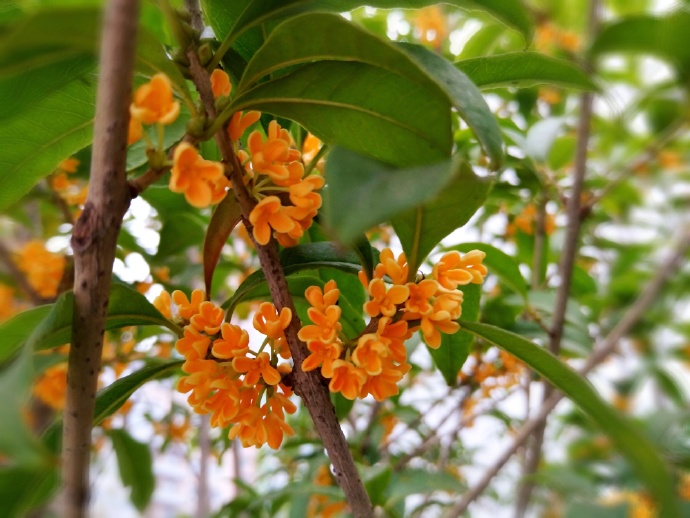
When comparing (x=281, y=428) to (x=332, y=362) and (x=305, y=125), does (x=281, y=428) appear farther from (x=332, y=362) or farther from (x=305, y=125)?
(x=305, y=125)

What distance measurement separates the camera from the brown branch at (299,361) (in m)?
0.52

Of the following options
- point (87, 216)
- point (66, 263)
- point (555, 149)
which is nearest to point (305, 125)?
point (87, 216)

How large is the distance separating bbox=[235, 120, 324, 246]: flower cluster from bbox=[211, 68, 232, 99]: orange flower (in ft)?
0.09

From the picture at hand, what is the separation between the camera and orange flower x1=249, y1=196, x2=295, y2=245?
0.50 meters

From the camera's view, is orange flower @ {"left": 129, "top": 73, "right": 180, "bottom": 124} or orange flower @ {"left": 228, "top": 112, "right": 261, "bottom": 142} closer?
orange flower @ {"left": 129, "top": 73, "right": 180, "bottom": 124}

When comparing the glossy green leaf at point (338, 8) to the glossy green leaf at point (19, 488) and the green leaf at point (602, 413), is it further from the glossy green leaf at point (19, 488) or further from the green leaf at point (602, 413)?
the glossy green leaf at point (19, 488)

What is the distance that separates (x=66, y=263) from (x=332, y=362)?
786 millimetres

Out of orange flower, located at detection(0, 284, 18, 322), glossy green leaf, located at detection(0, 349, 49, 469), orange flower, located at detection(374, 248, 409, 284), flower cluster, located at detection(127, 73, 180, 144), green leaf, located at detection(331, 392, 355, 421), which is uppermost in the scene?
orange flower, located at detection(0, 284, 18, 322)

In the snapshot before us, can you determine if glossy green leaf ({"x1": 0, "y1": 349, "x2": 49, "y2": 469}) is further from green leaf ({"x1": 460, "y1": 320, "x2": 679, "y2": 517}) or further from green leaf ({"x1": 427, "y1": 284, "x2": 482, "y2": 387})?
green leaf ({"x1": 427, "y1": 284, "x2": 482, "y2": 387})

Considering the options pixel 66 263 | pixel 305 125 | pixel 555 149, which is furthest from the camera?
pixel 555 149

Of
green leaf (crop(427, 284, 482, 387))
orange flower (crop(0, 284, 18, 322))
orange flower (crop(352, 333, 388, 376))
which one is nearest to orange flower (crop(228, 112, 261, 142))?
orange flower (crop(352, 333, 388, 376))

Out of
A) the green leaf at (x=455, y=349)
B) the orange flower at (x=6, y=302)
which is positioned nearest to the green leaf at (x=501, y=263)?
the green leaf at (x=455, y=349)

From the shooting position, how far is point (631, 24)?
33.7 inches

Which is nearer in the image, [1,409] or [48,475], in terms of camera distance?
[1,409]
